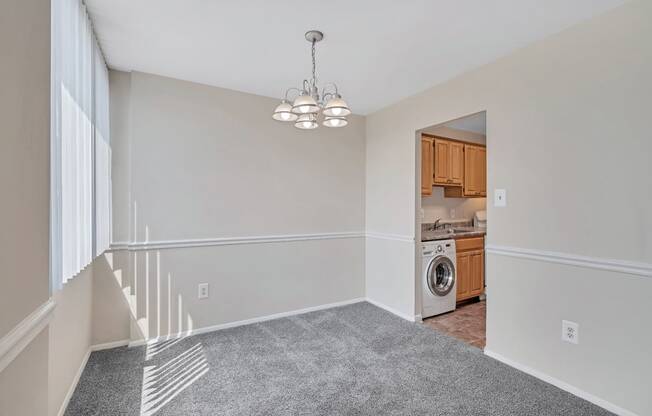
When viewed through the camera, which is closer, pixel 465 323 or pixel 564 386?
pixel 564 386

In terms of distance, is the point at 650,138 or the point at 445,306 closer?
the point at 650,138

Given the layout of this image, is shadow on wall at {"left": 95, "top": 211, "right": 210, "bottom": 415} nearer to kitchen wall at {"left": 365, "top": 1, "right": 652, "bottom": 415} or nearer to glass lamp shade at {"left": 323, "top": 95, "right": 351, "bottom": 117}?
glass lamp shade at {"left": 323, "top": 95, "right": 351, "bottom": 117}

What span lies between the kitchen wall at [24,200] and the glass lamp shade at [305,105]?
1.16 m

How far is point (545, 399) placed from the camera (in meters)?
2.01

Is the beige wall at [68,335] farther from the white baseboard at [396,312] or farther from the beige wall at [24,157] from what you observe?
the white baseboard at [396,312]

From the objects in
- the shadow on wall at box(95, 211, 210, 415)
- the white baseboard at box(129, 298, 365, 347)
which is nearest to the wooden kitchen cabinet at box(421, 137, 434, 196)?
the white baseboard at box(129, 298, 365, 347)

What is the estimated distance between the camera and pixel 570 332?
2.10 meters

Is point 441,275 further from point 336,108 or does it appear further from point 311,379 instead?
point 336,108

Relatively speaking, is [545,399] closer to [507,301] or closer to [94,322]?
[507,301]

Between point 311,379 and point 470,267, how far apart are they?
2.70 metres

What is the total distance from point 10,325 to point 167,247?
86.1 inches

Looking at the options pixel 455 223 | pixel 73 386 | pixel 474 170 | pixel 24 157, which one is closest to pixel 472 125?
pixel 474 170

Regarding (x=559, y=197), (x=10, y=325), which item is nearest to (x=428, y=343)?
(x=559, y=197)

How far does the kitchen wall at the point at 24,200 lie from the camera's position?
2.61 feet
